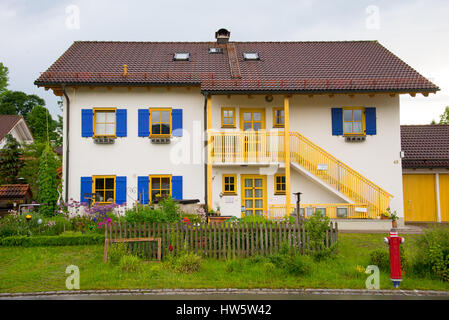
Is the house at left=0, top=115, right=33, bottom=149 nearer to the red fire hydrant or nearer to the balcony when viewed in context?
the balcony

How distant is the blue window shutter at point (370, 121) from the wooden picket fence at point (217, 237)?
7769 millimetres

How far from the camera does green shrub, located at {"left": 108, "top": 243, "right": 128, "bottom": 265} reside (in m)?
8.80

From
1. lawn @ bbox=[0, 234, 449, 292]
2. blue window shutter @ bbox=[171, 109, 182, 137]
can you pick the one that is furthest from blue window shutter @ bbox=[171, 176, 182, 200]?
lawn @ bbox=[0, 234, 449, 292]

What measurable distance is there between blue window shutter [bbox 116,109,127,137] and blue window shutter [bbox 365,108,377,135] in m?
10.3

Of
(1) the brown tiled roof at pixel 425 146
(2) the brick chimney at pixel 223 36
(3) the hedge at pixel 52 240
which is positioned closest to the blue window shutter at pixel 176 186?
(3) the hedge at pixel 52 240

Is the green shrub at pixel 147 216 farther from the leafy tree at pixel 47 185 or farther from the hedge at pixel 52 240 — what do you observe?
the leafy tree at pixel 47 185

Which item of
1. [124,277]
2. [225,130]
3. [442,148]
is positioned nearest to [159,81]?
[225,130]

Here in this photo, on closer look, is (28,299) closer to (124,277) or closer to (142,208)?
(124,277)

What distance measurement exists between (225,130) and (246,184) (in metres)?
2.48

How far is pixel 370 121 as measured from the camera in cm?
1578

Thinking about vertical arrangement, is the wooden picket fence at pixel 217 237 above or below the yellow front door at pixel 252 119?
below

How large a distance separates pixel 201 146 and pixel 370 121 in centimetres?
728

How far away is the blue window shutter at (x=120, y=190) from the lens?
15.4 meters

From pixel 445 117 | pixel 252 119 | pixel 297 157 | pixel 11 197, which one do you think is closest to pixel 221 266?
pixel 297 157
